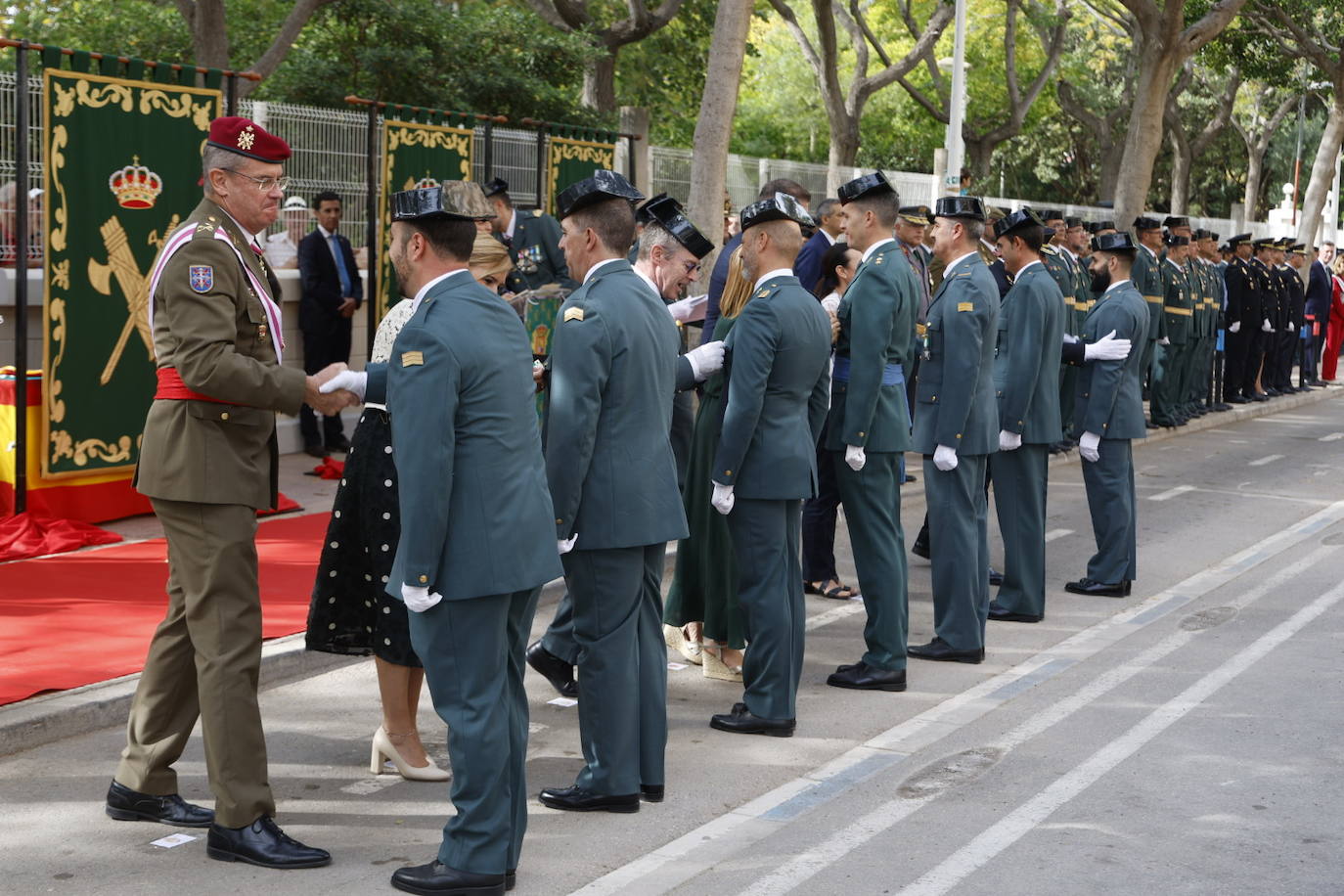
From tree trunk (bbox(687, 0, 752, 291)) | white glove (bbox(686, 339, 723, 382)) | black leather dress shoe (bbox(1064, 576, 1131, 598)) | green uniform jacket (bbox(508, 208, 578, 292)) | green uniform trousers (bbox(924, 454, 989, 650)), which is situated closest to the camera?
white glove (bbox(686, 339, 723, 382))

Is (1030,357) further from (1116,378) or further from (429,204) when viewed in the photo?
(429,204)

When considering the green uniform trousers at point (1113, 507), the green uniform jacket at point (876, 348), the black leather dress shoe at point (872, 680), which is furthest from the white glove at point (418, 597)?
the green uniform trousers at point (1113, 507)

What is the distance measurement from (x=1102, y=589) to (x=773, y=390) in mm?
3941

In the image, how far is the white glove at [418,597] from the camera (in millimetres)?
4230

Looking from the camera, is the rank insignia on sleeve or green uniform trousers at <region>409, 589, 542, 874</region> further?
the rank insignia on sleeve

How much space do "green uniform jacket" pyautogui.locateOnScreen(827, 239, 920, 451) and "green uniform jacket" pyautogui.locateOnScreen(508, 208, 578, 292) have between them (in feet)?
13.2

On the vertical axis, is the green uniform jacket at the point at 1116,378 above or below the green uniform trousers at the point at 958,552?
above

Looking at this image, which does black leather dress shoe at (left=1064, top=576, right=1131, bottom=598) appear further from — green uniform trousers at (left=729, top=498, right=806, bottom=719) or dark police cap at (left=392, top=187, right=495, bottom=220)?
dark police cap at (left=392, top=187, right=495, bottom=220)

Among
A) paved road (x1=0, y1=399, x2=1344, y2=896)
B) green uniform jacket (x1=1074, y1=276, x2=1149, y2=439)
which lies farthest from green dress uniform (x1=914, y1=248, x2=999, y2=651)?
green uniform jacket (x1=1074, y1=276, x2=1149, y2=439)

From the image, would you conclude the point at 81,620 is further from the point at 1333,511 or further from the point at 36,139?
Result: the point at 1333,511

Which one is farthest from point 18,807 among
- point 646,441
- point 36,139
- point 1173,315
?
point 1173,315

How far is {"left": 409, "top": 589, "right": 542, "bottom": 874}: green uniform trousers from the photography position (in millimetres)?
4340

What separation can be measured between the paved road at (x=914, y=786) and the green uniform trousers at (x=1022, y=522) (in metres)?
0.18

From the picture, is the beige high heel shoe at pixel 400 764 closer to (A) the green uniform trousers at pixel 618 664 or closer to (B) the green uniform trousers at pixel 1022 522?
(A) the green uniform trousers at pixel 618 664
